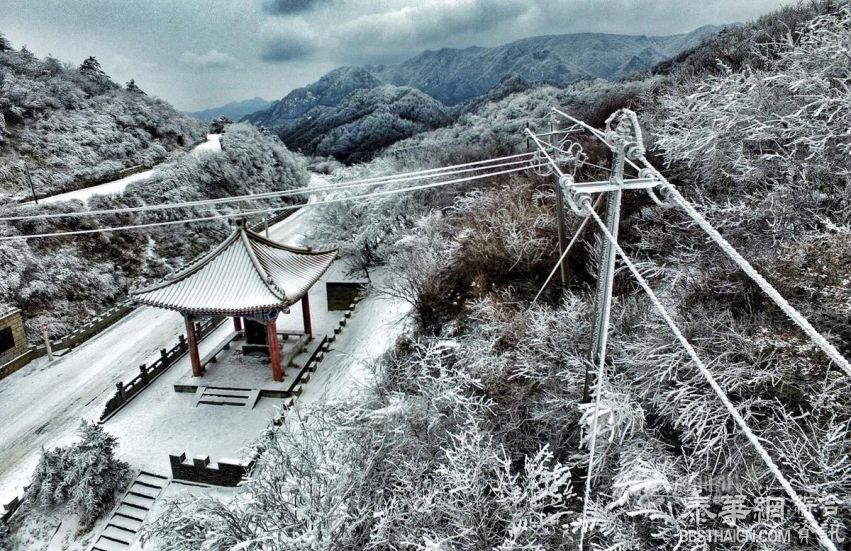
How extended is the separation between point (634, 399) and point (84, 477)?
12.1 metres

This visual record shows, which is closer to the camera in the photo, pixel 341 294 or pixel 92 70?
pixel 341 294

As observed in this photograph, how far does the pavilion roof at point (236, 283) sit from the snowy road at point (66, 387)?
4.66 meters

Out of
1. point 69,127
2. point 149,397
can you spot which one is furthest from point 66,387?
point 69,127

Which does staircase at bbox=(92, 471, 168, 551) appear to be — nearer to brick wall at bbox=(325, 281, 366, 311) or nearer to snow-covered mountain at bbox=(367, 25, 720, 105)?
brick wall at bbox=(325, 281, 366, 311)

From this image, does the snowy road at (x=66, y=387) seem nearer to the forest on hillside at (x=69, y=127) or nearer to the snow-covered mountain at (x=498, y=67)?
the forest on hillside at (x=69, y=127)

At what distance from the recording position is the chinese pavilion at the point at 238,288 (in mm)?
13102

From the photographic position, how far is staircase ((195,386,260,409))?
13.6 m

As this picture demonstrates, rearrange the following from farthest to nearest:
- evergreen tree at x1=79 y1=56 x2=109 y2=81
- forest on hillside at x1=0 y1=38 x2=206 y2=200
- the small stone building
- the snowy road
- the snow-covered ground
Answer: evergreen tree at x1=79 y1=56 x2=109 y2=81 → forest on hillside at x1=0 y1=38 x2=206 y2=200 → the small stone building → the snowy road → the snow-covered ground

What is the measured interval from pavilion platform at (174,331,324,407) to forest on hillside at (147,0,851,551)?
496 cm

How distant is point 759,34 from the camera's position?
58.4 feet

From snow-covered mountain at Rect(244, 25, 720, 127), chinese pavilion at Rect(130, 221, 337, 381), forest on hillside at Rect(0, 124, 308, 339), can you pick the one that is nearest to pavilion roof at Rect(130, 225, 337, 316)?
chinese pavilion at Rect(130, 221, 337, 381)

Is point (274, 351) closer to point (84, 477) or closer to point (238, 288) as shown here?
point (238, 288)

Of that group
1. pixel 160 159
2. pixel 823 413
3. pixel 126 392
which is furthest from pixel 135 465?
pixel 160 159

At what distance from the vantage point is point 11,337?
17.4 m
